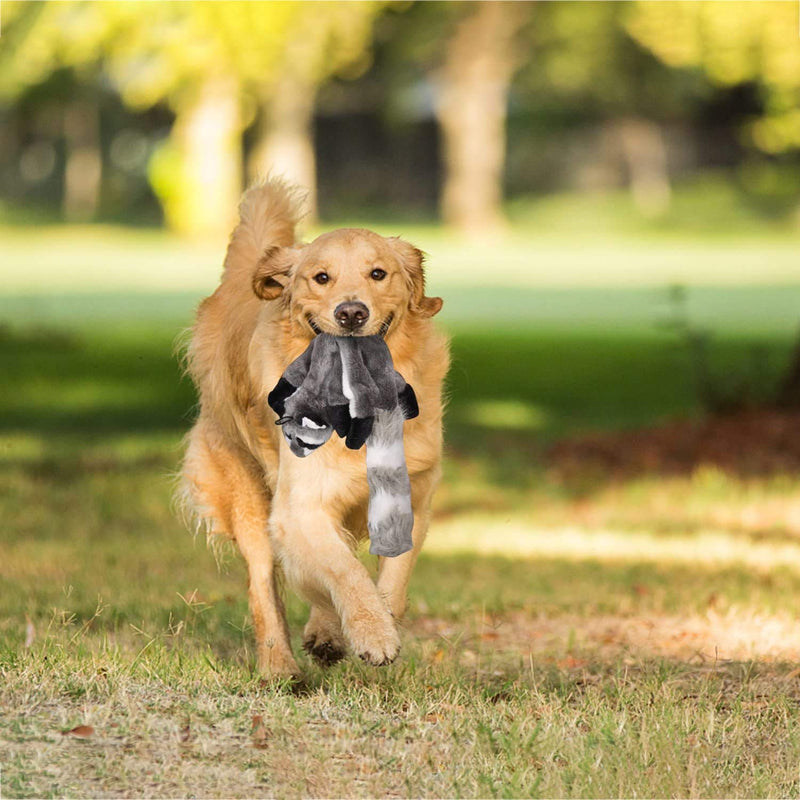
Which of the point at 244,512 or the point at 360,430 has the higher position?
the point at 360,430

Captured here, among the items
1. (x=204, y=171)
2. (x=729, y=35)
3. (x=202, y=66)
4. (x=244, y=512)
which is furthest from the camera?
(x=204, y=171)

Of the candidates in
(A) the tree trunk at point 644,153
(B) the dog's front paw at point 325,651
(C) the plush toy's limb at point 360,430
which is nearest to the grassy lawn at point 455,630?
(B) the dog's front paw at point 325,651

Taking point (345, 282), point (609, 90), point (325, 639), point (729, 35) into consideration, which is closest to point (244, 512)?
point (325, 639)

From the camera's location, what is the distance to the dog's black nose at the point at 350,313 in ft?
16.5

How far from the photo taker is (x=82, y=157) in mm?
62000

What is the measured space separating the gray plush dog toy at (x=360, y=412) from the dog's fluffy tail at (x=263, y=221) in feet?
4.06

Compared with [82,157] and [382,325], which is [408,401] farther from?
[82,157]

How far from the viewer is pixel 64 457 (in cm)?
1272

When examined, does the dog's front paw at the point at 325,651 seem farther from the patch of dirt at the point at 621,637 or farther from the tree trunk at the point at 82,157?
the tree trunk at the point at 82,157

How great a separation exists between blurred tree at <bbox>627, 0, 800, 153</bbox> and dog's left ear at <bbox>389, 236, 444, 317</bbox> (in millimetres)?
22734

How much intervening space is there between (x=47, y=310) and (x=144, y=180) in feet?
123

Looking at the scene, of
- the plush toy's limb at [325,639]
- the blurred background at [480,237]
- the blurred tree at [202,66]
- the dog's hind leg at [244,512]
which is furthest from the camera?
the blurred tree at [202,66]

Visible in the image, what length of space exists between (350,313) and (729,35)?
2858 centimetres

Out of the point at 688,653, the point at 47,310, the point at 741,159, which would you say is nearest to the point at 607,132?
the point at 741,159
